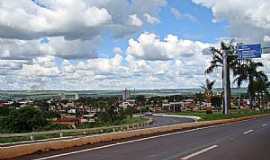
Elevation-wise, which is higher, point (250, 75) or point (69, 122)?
point (250, 75)

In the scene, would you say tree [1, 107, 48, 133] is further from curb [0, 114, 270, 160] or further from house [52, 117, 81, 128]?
curb [0, 114, 270, 160]

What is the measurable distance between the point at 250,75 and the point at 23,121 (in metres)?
37.3

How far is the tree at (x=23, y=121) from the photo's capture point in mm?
63969

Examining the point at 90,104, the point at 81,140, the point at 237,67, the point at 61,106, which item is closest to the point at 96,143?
the point at 81,140

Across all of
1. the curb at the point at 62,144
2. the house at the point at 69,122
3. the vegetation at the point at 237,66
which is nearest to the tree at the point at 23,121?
the house at the point at 69,122

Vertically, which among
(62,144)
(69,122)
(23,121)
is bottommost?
(69,122)

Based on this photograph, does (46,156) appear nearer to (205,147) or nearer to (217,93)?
(205,147)

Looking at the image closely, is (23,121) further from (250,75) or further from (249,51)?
(250,75)

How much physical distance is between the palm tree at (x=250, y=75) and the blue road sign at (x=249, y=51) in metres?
14.5

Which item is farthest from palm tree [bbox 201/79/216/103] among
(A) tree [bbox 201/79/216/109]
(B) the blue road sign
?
(B) the blue road sign

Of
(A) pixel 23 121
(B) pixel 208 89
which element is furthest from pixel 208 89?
(A) pixel 23 121

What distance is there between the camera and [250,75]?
7988 cm

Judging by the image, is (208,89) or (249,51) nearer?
(249,51)

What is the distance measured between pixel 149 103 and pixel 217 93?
237ft
